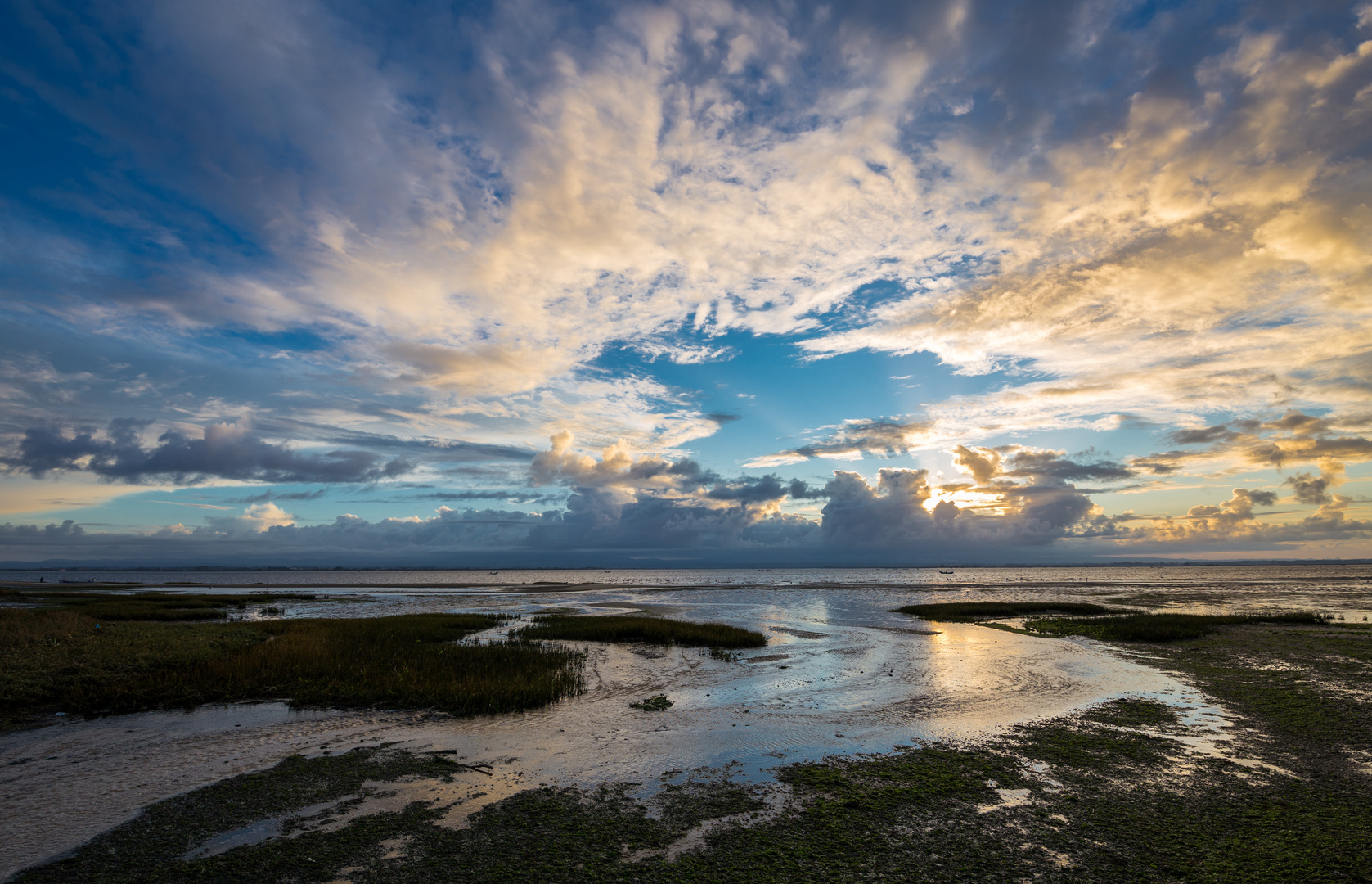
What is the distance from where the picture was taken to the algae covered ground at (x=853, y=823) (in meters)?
9.49

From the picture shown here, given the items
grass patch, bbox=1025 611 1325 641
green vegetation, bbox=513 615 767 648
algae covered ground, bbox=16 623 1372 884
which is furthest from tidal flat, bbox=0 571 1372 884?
grass patch, bbox=1025 611 1325 641

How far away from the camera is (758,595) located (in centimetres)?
9994

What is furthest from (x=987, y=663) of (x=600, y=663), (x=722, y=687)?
(x=600, y=663)

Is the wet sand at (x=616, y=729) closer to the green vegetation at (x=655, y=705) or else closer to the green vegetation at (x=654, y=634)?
the green vegetation at (x=655, y=705)

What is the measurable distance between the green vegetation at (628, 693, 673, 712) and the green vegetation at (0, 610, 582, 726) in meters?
3.18

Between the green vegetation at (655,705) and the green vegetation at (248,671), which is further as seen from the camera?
the green vegetation at (655,705)

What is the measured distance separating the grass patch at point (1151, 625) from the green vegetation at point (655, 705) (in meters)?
35.4

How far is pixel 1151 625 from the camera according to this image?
44000 millimetres

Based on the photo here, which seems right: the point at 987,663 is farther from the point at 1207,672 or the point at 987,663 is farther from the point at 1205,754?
the point at 1205,754

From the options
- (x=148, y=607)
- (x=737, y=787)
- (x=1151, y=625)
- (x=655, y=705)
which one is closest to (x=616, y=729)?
(x=655, y=705)

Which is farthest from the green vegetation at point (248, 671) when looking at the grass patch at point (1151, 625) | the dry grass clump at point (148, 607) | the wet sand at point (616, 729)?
the grass patch at point (1151, 625)

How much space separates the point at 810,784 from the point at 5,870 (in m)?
14.0

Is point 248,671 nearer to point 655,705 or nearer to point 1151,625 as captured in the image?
point 655,705

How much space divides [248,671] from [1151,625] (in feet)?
180
